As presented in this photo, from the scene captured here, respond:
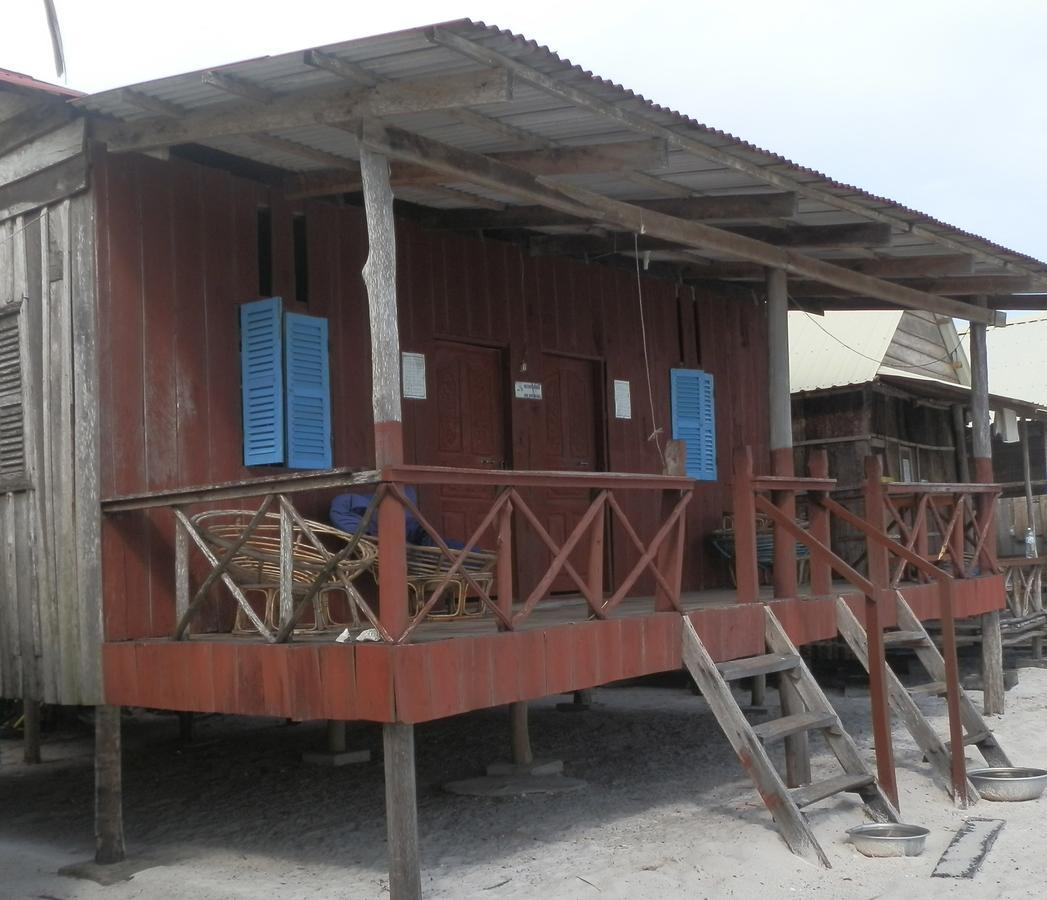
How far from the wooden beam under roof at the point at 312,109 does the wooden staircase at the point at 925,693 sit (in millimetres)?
4388

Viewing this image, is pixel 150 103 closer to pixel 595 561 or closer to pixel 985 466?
pixel 595 561

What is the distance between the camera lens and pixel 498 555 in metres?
6.35

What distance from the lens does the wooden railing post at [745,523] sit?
26.2 ft

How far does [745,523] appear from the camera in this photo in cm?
804

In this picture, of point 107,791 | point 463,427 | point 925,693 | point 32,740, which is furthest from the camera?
point 32,740

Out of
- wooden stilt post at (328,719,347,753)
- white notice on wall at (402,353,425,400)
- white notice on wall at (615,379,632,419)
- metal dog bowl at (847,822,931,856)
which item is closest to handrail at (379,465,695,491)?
metal dog bowl at (847,822,931,856)

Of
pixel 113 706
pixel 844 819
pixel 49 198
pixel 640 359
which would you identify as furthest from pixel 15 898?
pixel 640 359

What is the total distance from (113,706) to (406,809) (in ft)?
7.34

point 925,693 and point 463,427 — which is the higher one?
point 463,427

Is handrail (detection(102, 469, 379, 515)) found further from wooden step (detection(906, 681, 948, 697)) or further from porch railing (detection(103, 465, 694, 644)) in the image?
wooden step (detection(906, 681, 948, 697))

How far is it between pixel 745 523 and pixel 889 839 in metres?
2.07

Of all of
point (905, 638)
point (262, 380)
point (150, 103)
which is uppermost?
point (150, 103)

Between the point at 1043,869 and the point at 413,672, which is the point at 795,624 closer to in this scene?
the point at 1043,869

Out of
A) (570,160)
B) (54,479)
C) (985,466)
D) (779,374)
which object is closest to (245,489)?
(54,479)
